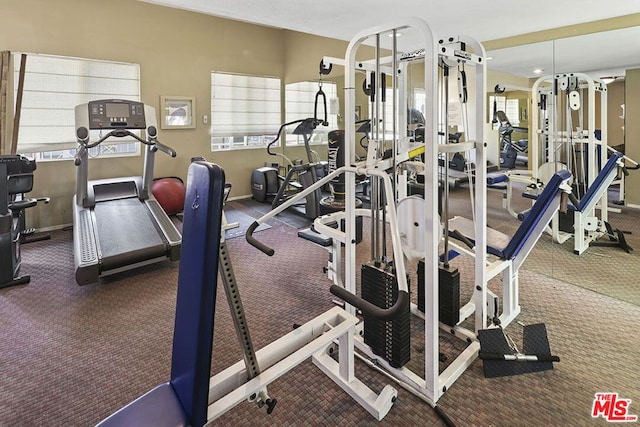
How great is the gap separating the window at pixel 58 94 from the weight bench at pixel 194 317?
4822mm

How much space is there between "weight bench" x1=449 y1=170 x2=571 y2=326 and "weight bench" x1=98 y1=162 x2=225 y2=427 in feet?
5.58

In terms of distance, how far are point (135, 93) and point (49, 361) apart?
436cm

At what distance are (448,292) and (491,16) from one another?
9.20 ft

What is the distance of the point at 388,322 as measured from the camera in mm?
1848

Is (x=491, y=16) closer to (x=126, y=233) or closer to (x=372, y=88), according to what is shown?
(x=372, y=88)

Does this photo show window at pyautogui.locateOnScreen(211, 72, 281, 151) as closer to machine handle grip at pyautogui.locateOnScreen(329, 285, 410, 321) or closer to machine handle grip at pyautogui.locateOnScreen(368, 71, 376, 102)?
machine handle grip at pyautogui.locateOnScreen(368, 71, 376, 102)

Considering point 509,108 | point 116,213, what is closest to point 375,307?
point 509,108

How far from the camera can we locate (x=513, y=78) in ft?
11.6

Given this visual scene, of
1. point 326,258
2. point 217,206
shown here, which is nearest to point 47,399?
point 217,206

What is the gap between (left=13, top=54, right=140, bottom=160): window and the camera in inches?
183

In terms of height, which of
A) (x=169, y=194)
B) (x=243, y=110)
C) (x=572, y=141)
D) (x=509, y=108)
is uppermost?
(x=243, y=110)

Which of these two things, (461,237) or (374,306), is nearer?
(374,306)

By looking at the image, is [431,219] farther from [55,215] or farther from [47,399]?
[55,215]

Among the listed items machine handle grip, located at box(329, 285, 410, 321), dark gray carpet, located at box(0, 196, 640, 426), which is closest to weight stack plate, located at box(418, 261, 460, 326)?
dark gray carpet, located at box(0, 196, 640, 426)
